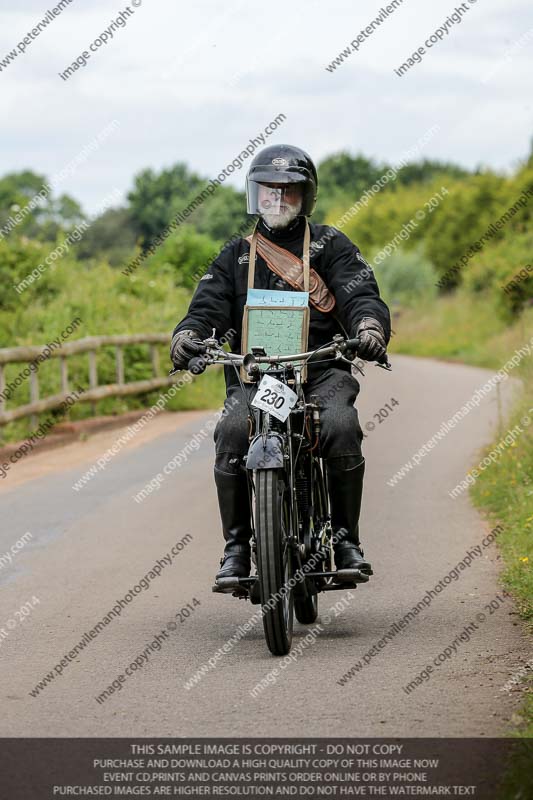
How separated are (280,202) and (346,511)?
1551 millimetres

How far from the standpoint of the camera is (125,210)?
73562 mm

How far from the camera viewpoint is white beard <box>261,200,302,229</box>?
6.52 meters

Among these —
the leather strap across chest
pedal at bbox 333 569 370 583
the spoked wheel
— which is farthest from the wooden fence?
the spoked wheel

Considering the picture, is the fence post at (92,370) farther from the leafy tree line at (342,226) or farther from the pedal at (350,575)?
the pedal at (350,575)

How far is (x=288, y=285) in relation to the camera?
6516mm

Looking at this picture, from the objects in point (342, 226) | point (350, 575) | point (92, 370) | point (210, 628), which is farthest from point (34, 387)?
point (342, 226)

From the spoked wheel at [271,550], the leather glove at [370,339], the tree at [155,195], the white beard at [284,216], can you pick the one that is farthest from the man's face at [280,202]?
the tree at [155,195]

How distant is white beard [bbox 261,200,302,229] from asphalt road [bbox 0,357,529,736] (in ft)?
6.64

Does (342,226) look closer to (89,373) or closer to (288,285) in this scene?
(89,373)

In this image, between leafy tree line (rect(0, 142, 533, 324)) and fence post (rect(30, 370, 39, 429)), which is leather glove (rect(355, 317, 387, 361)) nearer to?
fence post (rect(30, 370, 39, 429))

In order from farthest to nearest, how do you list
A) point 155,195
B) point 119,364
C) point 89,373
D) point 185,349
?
point 155,195 < point 119,364 < point 89,373 < point 185,349

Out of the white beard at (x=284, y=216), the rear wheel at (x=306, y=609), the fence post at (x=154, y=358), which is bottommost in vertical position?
the fence post at (x=154, y=358)

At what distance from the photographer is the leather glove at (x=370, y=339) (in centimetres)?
611

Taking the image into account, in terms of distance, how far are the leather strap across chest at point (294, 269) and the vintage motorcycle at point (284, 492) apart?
299 mm
